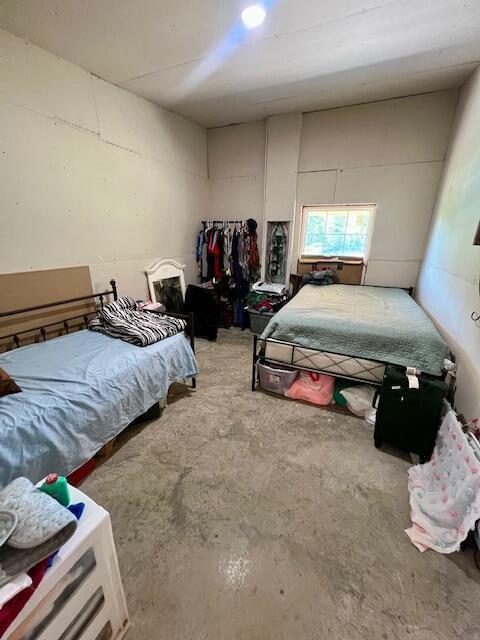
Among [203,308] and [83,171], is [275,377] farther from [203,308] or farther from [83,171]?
[83,171]

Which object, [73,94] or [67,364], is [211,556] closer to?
[67,364]

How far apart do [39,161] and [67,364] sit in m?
1.68

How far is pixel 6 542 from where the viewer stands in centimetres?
69

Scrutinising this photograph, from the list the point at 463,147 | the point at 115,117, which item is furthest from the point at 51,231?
the point at 463,147

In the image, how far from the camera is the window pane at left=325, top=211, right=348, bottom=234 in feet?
12.2

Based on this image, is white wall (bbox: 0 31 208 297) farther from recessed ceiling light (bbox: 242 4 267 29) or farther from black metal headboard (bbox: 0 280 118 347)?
recessed ceiling light (bbox: 242 4 267 29)

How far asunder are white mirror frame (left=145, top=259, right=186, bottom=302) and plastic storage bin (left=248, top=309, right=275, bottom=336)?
1.10 m

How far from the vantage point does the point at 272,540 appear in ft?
4.35

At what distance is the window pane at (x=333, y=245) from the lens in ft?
12.5

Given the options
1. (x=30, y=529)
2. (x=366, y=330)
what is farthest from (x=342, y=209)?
(x=30, y=529)

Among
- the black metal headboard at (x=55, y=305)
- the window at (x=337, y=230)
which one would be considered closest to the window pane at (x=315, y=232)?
the window at (x=337, y=230)

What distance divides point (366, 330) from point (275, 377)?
889mm

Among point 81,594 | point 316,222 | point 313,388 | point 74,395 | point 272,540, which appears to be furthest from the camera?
point 316,222

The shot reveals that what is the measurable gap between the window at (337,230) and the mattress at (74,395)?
2697 millimetres
